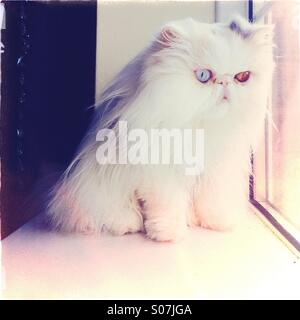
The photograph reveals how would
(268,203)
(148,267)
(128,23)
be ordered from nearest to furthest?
(148,267), (128,23), (268,203)

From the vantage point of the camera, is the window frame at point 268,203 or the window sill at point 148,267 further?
the window frame at point 268,203

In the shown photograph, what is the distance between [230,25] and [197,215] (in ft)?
1.30

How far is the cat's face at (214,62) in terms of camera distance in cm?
74

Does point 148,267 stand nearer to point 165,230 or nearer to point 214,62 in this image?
point 165,230

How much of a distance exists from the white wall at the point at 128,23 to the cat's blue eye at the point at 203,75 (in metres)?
0.13

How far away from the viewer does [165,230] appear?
2.51ft

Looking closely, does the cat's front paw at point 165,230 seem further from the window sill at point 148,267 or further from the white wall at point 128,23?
the white wall at point 128,23

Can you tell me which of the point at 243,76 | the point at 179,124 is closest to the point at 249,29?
the point at 243,76

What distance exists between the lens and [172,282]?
671 mm

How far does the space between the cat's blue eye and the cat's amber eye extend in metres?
0.05

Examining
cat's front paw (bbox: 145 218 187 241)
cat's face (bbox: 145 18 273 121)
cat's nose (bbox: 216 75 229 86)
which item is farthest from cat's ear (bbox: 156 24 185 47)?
cat's front paw (bbox: 145 218 187 241)

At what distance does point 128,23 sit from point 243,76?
27 cm

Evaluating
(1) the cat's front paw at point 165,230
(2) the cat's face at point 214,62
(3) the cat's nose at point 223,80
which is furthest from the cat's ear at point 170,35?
(1) the cat's front paw at point 165,230
